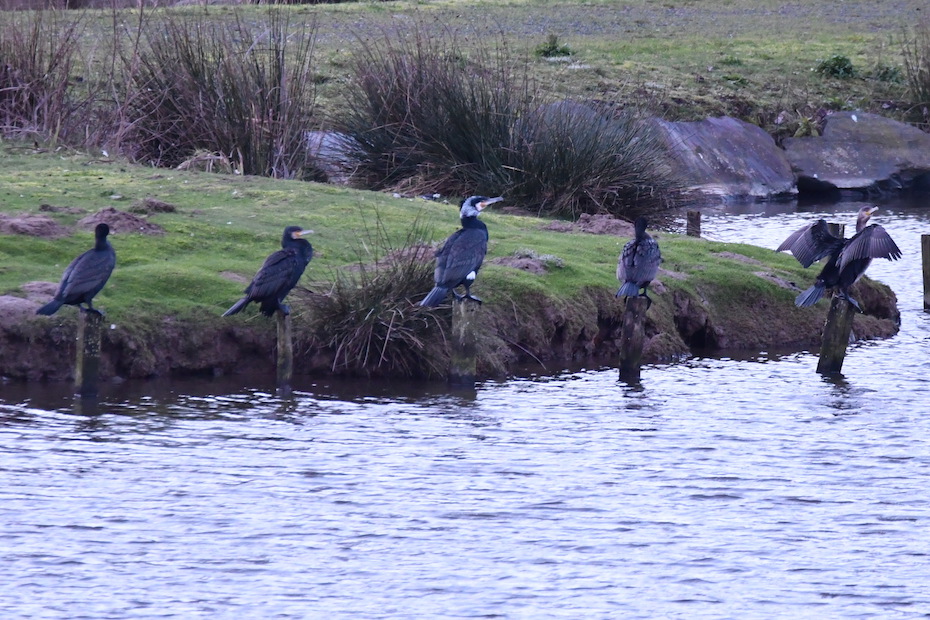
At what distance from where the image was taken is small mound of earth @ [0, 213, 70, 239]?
13.3m

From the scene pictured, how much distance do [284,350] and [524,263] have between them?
345 cm

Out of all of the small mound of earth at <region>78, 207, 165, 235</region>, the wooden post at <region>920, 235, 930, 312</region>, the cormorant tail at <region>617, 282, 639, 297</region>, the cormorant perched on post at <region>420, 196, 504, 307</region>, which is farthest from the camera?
the wooden post at <region>920, 235, 930, 312</region>

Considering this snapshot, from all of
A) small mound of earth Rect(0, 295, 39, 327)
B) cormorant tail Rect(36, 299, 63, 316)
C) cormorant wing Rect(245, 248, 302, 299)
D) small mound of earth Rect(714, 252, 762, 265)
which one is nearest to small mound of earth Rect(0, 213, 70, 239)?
small mound of earth Rect(0, 295, 39, 327)

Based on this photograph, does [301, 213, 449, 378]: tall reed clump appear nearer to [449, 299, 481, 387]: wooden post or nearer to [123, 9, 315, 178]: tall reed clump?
[449, 299, 481, 387]: wooden post

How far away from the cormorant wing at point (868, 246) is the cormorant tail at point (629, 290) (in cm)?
186

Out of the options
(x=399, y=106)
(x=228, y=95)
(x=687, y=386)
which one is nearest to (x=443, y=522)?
(x=687, y=386)

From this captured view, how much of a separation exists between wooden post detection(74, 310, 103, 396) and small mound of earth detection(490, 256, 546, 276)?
179 inches

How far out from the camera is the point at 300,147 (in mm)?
18531

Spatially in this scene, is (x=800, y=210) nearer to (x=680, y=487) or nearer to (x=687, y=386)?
(x=687, y=386)

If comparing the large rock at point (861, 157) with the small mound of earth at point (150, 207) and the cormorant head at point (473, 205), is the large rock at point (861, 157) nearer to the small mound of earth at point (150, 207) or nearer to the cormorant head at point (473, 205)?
the small mound of earth at point (150, 207)

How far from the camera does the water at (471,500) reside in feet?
24.2

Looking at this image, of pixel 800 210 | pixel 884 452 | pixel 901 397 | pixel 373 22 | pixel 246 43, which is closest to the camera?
pixel 884 452

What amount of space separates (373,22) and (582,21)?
8.88 metres

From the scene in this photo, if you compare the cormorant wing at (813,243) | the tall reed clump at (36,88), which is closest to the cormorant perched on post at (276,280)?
the cormorant wing at (813,243)
